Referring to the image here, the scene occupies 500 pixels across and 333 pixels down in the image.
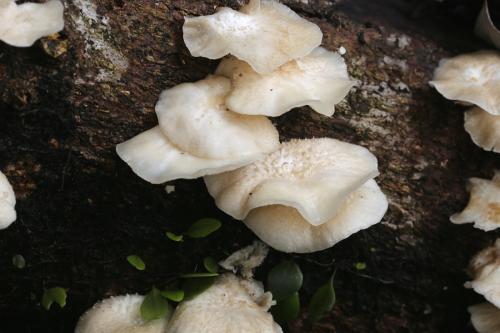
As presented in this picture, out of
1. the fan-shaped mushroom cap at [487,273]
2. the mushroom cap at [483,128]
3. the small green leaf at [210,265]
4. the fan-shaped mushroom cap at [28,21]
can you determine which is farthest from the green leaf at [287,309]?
the fan-shaped mushroom cap at [28,21]

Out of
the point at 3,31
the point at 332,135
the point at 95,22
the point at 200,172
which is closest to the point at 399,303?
the point at 332,135

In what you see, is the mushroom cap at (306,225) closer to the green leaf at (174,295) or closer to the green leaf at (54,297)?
the green leaf at (174,295)

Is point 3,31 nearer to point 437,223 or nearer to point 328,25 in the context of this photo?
point 328,25

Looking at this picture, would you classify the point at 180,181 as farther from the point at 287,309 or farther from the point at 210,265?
the point at 287,309

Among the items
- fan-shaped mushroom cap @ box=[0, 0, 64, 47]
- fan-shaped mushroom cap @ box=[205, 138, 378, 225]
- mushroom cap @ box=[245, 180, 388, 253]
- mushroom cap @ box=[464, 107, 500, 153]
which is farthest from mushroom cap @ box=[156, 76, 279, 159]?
mushroom cap @ box=[464, 107, 500, 153]

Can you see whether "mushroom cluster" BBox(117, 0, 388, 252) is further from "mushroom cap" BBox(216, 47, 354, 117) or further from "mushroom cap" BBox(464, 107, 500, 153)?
"mushroom cap" BBox(464, 107, 500, 153)
